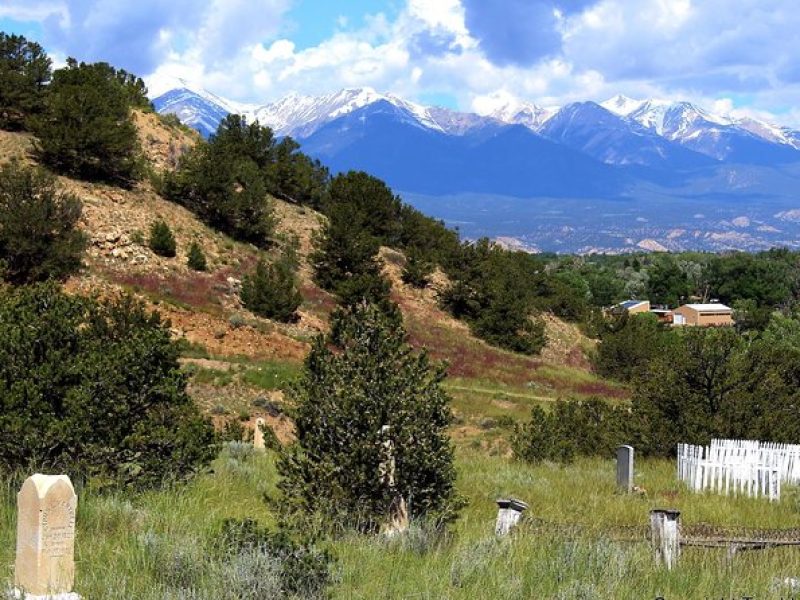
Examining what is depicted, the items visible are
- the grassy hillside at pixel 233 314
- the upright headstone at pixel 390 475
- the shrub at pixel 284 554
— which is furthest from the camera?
the grassy hillside at pixel 233 314

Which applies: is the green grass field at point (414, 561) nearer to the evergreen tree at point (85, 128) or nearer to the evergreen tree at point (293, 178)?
the evergreen tree at point (85, 128)

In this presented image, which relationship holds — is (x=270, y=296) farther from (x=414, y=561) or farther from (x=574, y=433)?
(x=414, y=561)

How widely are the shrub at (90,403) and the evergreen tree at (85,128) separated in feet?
95.3

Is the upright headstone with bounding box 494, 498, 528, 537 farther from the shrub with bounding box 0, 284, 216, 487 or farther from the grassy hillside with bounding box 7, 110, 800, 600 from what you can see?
the shrub with bounding box 0, 284, 216, 487

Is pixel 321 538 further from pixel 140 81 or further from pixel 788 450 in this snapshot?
pixel 140 81

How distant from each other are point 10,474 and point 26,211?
79.7 ft

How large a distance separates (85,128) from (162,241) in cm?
573

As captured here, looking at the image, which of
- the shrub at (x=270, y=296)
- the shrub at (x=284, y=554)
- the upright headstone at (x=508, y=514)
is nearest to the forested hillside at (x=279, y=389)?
the shrub at (x=284, y=554)

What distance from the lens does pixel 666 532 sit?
19.7 ft

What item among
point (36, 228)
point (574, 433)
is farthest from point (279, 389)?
point (36, 228)

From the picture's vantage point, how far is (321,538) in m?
5.50

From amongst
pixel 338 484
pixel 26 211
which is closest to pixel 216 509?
pixel 338 484

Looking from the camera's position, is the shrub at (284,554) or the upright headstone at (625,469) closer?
the shrub at (284,554)

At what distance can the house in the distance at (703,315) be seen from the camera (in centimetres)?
9962
